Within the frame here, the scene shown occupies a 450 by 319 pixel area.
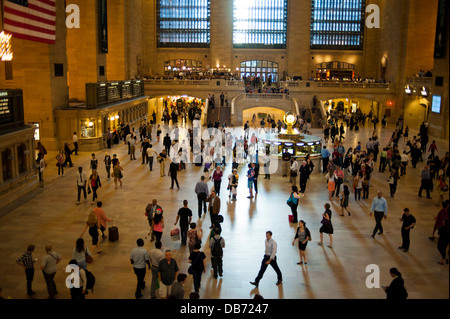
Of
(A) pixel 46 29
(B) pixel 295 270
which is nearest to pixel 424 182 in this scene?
(B) pixel 295 270

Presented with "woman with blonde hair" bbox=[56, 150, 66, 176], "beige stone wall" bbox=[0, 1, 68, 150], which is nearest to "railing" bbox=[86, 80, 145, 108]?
"beige stone wall" bbox=[0, 1, 68, 150]

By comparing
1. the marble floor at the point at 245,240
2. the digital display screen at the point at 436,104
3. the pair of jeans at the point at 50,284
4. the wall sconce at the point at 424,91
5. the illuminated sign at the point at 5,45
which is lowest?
the marble floor at the point at 245,240

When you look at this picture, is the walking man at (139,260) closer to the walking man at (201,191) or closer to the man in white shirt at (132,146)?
the walking man at (201,191)

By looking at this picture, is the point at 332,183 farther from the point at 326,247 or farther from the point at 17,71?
the point at 17,71

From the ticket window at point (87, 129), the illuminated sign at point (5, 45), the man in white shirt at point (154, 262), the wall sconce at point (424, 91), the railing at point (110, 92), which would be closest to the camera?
the man in white shirt at point (154, 262)

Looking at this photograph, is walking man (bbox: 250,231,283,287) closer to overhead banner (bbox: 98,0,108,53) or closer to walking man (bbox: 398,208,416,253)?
walking man (bbox: 398,208,416,253)

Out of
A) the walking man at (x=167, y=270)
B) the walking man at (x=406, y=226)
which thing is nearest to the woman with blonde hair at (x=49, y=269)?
the walking man at (x=167, y=270)

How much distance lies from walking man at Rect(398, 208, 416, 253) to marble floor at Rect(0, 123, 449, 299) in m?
0.21

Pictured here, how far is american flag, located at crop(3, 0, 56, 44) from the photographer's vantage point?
19.7m

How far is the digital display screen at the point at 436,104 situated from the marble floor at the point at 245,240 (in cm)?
1520

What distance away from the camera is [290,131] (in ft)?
75.0

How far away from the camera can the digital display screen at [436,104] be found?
32.3m

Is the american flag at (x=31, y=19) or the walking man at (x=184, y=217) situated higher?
the american flag at (x=31, y=19)
